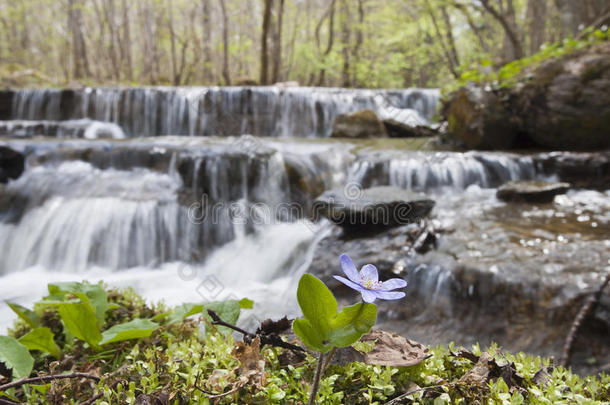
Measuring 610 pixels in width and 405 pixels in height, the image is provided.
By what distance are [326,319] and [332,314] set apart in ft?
0.05

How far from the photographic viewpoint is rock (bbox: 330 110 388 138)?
1073cm

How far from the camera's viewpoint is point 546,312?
124 inches

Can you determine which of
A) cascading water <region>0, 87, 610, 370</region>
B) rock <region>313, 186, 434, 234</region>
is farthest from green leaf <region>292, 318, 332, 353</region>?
rock <region>313, 186, 434, 234</region>

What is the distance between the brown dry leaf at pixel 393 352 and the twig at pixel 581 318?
7.86 feet

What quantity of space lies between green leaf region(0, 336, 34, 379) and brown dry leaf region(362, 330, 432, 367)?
3.96 feet

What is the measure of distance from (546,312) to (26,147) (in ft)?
27.4

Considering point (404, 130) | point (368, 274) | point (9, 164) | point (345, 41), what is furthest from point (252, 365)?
point (345, 41)

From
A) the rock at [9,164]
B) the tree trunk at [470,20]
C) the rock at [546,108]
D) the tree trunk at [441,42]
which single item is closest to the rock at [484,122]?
the rock at [546,108]

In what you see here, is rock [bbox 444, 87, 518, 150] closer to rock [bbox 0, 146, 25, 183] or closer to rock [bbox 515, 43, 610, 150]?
rock [bbox 515, 43, 610, 150]

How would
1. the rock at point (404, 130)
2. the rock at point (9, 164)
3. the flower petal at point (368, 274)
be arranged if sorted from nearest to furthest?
the flower petal at point (368, 274), the rock at point (9, 164), the rock at point (404, 130)

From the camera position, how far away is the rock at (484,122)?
818 cm

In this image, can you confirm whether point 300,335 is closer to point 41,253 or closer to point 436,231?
point 436,231

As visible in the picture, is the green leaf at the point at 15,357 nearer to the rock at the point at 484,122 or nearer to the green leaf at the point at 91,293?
the green leaf at the point at 91,293

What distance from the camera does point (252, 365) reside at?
102cm
